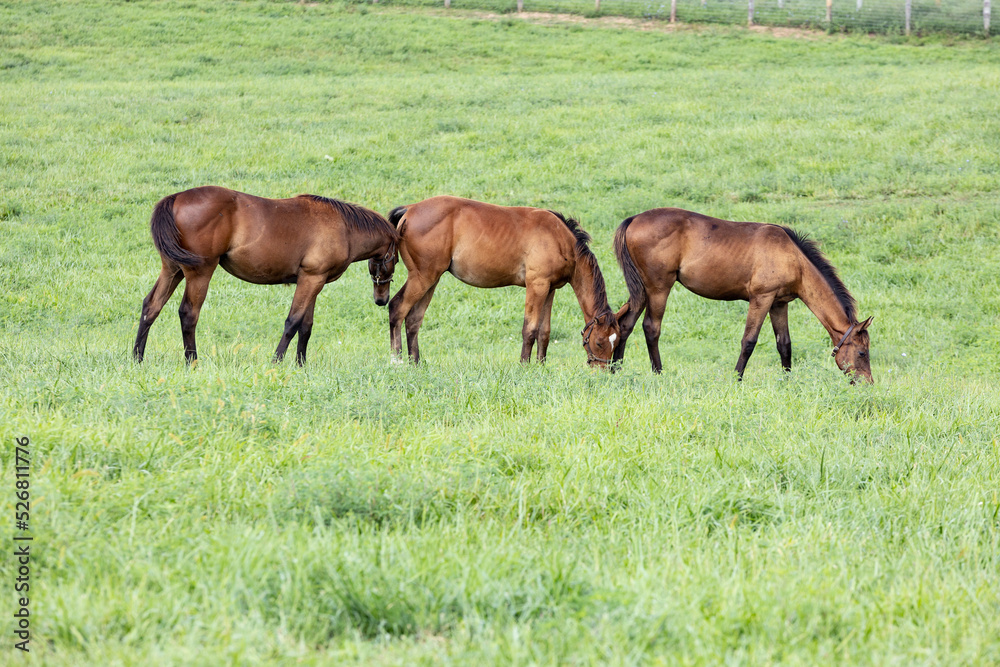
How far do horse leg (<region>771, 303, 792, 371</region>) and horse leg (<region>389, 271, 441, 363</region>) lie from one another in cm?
367

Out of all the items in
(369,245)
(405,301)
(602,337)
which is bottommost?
(602,337)

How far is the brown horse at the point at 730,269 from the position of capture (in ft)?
28.8

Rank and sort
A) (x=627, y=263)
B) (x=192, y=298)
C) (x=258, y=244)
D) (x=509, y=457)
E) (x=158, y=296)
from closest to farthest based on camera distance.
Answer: (x=509, y=457) < (x=192, y=298) < (x=258, y=244) < (x=158, y=296) < (x=627, y=263)

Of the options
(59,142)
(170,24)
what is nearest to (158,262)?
(59,142)

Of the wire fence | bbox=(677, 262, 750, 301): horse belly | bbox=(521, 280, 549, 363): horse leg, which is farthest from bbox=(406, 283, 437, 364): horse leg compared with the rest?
the wire fence

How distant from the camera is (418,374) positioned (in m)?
6.39

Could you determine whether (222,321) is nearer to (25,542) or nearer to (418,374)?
(418,374)

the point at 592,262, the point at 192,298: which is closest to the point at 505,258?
the point at 592,262

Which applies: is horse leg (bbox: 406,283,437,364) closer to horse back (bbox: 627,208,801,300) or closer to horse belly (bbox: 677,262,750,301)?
horse back (bbox: 627,208,801,300)

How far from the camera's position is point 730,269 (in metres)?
8.98

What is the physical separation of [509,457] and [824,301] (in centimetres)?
543

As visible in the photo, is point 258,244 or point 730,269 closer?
point 258,244

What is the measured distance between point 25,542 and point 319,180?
13618 millimetres

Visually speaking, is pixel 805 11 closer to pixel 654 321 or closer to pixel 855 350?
pixel 654 321
